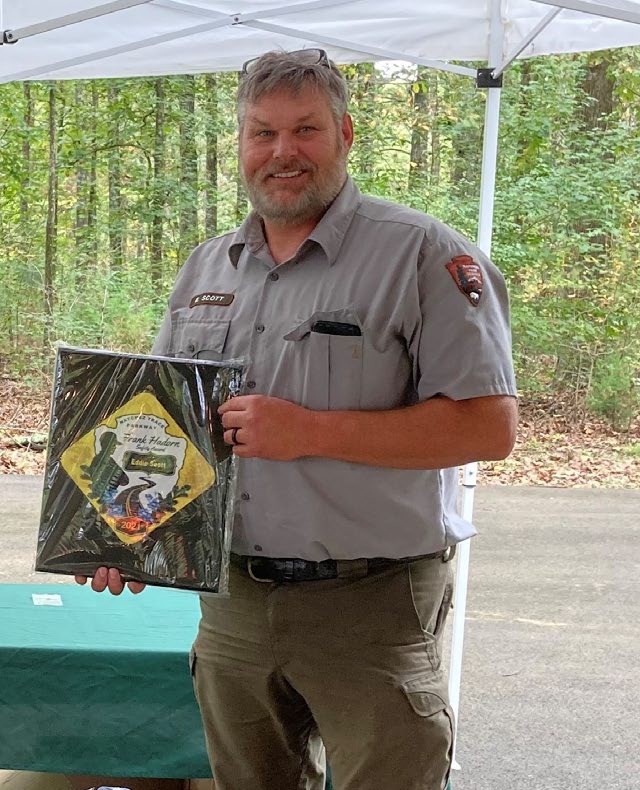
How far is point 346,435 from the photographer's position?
4.91ft

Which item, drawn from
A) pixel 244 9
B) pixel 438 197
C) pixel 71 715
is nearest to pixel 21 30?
pixel 244 9

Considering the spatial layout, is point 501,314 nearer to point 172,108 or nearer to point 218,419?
point 218,419

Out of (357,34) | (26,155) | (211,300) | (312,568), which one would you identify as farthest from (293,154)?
(26,155)

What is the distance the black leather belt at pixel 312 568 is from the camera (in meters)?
1.56

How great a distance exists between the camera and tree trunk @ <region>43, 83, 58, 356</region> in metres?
9.83

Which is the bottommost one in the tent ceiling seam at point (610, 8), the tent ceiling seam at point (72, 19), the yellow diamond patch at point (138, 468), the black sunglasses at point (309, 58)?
the yellow diamond patch at point (138, 468)

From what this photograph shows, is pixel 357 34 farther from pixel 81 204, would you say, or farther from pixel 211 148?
pixel 81 204

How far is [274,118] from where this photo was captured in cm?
159

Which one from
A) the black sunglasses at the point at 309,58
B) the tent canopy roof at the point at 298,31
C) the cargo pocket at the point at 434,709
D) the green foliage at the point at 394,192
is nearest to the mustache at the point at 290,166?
the black sunglasses at the point at 309,58

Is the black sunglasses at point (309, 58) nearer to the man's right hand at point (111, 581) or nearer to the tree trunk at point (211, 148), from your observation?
the man's right hand at point (111, 581)

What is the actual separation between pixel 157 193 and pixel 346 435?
8906mm

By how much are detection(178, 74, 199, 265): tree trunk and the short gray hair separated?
331 inches

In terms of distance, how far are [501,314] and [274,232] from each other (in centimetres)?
42

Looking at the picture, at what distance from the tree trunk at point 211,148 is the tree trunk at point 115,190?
0.90 meters
